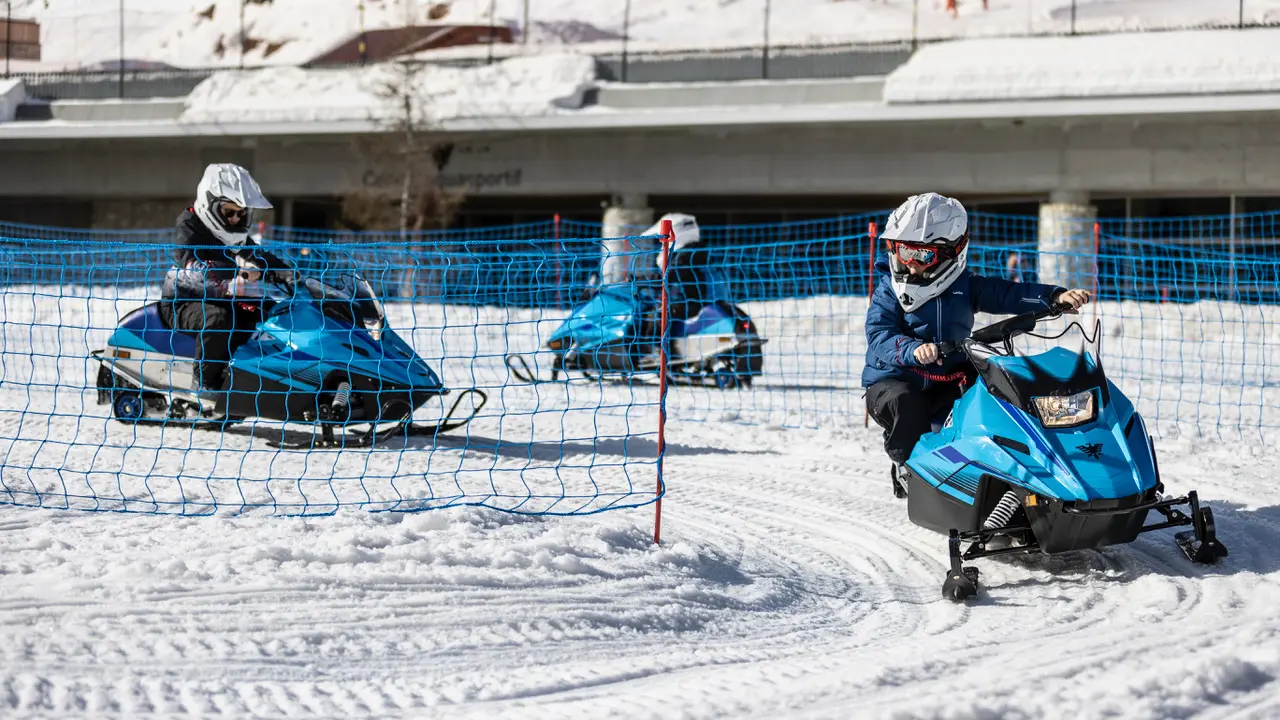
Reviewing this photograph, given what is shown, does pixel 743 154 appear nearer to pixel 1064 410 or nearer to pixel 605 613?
pixel 1064 410

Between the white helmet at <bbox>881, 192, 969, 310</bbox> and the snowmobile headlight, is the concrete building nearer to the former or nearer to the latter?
the white helmet at <bbox>881, 192, 969, 310</bbox>

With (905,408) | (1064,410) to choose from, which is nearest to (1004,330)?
(1064,410)

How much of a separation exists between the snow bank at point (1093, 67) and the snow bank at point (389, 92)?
22.0ft

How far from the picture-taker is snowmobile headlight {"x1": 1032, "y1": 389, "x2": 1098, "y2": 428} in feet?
16.6

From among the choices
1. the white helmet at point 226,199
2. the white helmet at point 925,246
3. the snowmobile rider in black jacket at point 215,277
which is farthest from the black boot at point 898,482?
the white helmet at point 226,199

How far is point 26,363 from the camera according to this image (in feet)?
42.8

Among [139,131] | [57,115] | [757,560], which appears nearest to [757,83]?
[139,131]

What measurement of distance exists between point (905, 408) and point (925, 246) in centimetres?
70

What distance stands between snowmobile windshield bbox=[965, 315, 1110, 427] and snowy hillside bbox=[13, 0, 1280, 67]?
18.7 meters

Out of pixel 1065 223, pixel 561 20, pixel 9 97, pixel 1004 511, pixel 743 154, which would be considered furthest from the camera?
pixel 9 97

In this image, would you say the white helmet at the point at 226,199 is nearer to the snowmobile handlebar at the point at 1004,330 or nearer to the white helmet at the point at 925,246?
the white helmet at the point at 925,246

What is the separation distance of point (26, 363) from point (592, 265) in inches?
433

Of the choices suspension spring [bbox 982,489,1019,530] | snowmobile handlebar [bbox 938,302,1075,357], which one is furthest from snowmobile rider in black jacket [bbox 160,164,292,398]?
suspension spring [bbox 982,489,1019,530]

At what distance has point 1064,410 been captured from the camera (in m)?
5.06
